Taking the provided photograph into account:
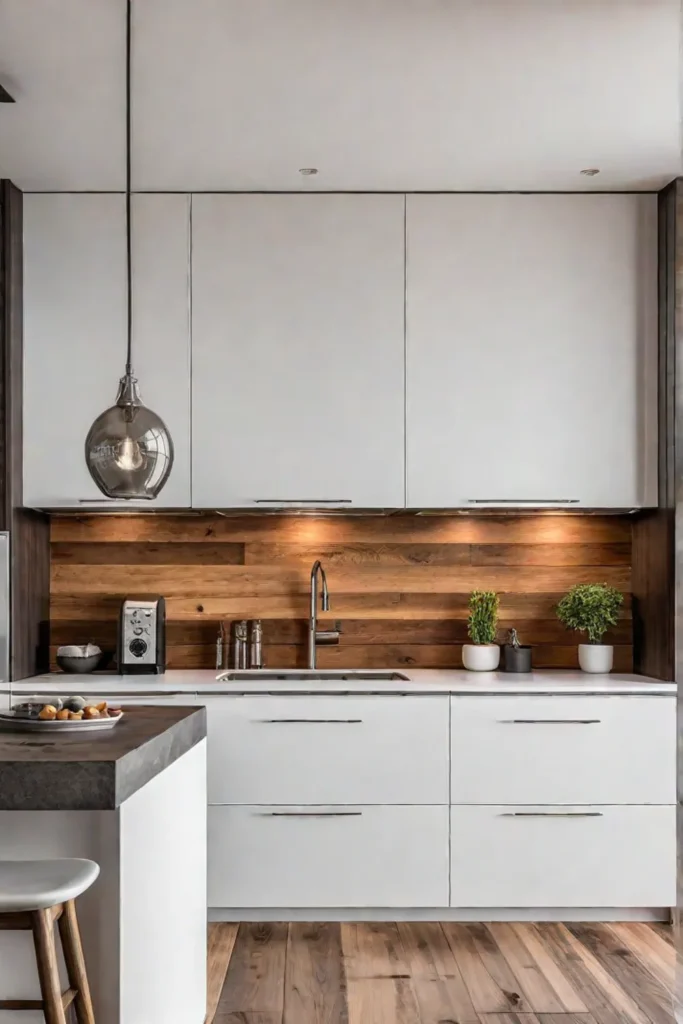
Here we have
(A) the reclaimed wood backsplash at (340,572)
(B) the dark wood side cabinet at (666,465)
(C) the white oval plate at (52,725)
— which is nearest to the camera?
(C) the white oval plate at (52,725)

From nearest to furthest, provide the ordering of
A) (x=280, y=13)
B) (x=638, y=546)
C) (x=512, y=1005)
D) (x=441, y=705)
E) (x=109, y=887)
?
(x=109, y=887) → (x=280, y=13) → (x=512, y=1005) → (x=441, y=705) → (x=638, y=546)

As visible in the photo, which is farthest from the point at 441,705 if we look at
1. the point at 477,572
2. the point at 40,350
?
the point at 40,350

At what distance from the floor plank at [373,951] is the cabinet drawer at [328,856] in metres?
0.08

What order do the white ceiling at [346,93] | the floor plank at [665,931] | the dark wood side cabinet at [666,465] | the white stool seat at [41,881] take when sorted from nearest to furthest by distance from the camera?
the white stool seat at [41,881] → the white ceiling at [346,93] → the floor plank at [665,931] → the dark wood side cabinet at [666,465]

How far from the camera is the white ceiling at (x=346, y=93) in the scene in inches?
106

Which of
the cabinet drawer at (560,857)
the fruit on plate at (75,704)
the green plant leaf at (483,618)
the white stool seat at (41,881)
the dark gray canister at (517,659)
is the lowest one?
the cabinet drawer at (560,857)

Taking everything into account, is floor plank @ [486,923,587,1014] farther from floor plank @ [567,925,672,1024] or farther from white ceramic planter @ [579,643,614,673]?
white ceramic planter @ [579,643,614,673]

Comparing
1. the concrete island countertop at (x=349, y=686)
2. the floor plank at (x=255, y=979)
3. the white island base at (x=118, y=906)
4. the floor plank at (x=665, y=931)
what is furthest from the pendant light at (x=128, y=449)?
the floor plank at (x=665, y=931)

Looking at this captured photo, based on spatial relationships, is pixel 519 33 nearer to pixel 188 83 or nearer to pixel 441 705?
pixel 188 83

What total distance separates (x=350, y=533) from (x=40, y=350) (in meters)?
1.41

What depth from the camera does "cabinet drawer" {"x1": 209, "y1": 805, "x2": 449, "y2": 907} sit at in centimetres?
365

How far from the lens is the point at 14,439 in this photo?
12.6 ft

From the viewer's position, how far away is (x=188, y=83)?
3.04m

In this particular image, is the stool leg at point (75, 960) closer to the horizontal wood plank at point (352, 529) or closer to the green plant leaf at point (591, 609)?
the horizontal wood plank at point (352, 529)
